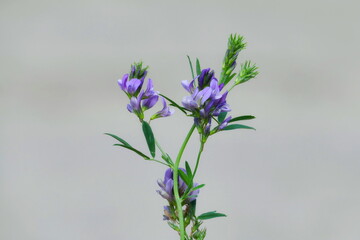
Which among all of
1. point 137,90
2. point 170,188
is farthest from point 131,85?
point 170,188

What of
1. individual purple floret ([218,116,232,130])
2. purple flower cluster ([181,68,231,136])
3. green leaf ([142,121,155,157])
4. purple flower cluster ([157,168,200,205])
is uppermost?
purple flower cluster ([181,68,231,136])

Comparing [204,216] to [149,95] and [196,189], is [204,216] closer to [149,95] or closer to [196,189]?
[196,189]

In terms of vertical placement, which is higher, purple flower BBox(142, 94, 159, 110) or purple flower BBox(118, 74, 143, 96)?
purple flower BBox(118, 74, 143, 96)

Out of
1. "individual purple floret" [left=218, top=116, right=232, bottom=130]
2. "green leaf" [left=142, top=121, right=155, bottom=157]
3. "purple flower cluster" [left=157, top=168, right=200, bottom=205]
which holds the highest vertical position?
"individual purple floret" [left=218, top=116, right=232, bottom=130]

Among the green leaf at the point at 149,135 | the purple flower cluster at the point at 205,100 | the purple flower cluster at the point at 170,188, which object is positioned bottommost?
the purple flower cluster at the point at 170,188

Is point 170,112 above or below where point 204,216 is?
above

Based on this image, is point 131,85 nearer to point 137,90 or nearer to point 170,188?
point 137,90

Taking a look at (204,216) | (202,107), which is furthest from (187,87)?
(204,216)

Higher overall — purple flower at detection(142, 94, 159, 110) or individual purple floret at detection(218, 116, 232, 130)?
purple flower at detection(142, 94, 159, 110)
